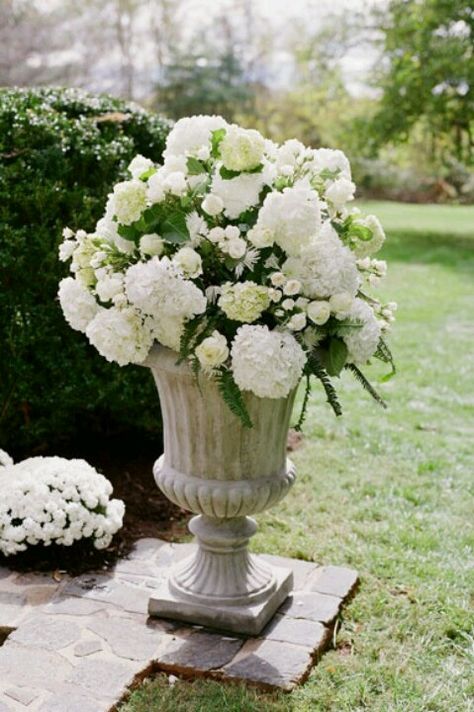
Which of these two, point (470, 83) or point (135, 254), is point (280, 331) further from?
point (470, 83)

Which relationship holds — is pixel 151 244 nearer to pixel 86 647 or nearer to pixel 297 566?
pixel 86 647

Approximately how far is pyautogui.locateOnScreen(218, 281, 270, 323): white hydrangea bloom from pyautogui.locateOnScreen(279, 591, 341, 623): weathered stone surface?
1228 millimetres

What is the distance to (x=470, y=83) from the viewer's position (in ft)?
48.9

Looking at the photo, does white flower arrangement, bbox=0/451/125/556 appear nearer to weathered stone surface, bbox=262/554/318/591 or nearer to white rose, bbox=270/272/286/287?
weathered stone surface, bbox=262/554/318/591

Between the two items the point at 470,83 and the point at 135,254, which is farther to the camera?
the point at 470,83

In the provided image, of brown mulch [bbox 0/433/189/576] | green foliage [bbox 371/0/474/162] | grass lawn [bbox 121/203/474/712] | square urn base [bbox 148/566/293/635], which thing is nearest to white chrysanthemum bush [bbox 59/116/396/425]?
square urn base [bbox 148/566/293/635]

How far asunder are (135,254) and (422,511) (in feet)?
7.25

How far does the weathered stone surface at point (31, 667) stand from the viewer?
2.81 meters

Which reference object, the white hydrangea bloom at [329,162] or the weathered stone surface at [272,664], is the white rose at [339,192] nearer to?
the white hydrangea bloom at [329,162]

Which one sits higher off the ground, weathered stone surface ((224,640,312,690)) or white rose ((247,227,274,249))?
white rose ((247,227,274,249))

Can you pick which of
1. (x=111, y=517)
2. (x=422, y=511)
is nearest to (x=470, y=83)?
(x=422, y=511)

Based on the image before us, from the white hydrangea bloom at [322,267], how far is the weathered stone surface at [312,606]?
4.03ft

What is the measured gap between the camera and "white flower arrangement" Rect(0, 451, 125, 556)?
11.8 ft

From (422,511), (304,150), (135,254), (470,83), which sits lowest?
(422,511)
